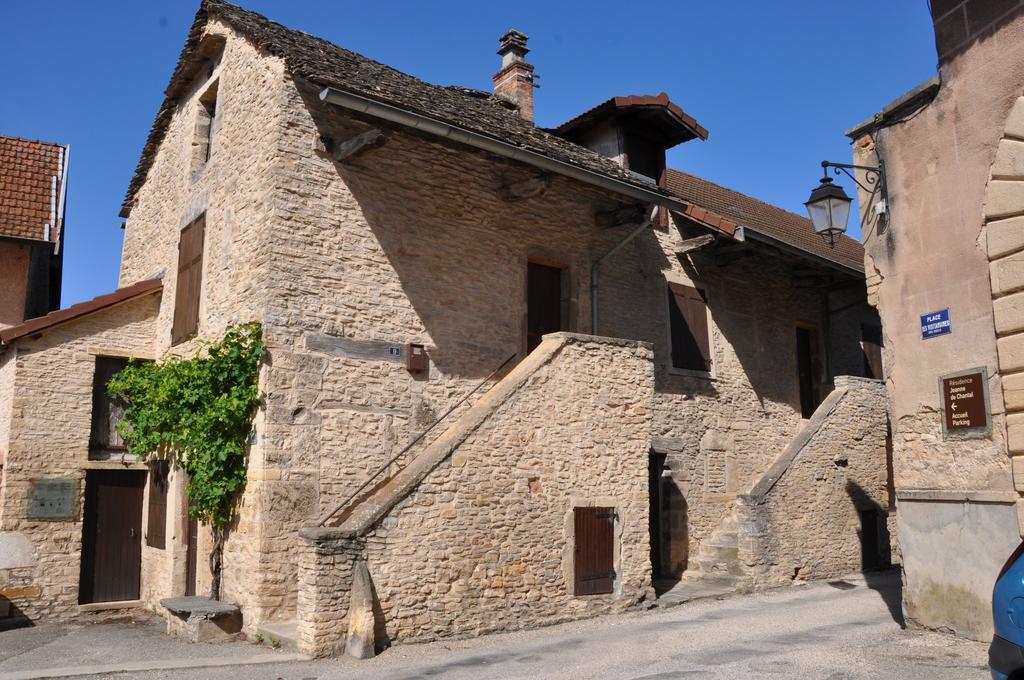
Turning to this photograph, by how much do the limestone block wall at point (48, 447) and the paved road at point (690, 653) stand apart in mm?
3512

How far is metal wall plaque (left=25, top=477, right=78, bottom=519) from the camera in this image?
990cm

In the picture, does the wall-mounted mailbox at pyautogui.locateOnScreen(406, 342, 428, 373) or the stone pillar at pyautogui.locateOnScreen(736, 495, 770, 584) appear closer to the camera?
the wall-mounted mailbox at pyautogui.locateOnScreen(406, 342, 428, 373)

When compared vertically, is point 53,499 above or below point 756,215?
below

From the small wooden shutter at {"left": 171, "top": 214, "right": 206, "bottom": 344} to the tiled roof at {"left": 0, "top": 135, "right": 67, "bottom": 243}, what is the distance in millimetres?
2573

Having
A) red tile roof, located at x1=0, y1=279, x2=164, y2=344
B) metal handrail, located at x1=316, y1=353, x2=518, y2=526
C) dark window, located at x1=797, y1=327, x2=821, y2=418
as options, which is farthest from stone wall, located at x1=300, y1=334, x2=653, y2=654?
dark window, located at x1=797, y1=327, x2=821, y2=418

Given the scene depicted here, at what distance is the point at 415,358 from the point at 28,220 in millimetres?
7008

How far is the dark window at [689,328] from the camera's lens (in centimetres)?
1273

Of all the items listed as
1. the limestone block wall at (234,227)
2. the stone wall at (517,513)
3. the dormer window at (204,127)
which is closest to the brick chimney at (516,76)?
the dormer window at (204,127)

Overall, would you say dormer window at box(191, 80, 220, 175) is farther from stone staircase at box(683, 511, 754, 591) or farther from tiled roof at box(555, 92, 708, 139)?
stone staircase at box(683, 511, 754, 591)

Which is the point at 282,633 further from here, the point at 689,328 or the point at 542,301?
the point at 689,328

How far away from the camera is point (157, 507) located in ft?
34.5

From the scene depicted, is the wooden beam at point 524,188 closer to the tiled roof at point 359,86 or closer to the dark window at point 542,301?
the tiled roof at point 359,86

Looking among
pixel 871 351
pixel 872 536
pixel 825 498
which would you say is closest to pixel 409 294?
pixel 825 498

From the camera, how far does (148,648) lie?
313 inches
